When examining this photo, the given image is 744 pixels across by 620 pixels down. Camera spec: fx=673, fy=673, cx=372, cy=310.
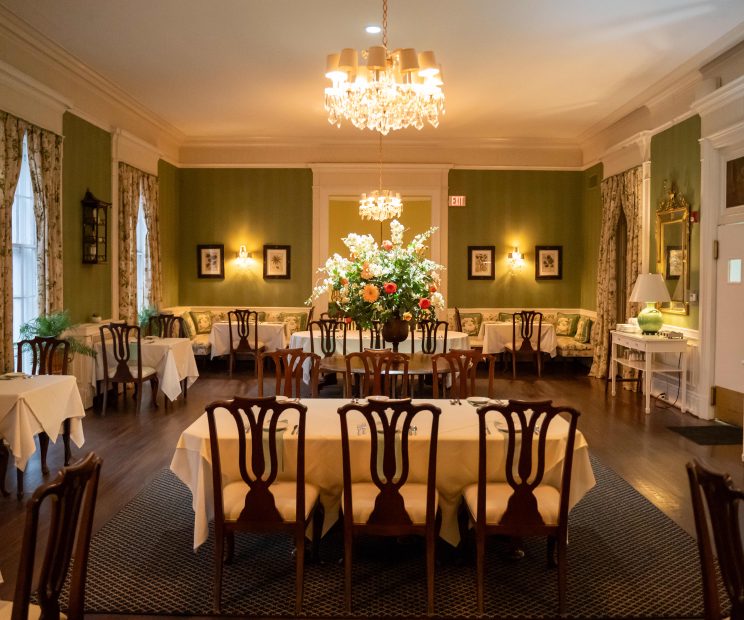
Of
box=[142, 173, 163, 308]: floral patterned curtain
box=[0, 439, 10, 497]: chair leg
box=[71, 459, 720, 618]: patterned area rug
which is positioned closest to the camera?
box=[71, 459, 720, 618]: patterned area rug

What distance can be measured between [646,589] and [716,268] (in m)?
4.80

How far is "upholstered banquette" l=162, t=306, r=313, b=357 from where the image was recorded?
1145 centimetres

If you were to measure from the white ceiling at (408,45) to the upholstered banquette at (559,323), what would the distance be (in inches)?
136

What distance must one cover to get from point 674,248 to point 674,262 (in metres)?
0.17

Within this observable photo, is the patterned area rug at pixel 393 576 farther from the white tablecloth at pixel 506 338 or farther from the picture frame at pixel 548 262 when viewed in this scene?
the picture frame at pixel 548 262

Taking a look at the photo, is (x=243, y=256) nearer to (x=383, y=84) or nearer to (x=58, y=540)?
(x=383, y=84)

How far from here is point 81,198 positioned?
794 centimetres

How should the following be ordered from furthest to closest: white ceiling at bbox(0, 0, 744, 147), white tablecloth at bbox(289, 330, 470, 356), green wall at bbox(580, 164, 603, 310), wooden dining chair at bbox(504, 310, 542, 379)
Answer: green wall at bbox(580, 164, 603, 310), wooden dining chair at bbox(504, 310, 542, 379), white tablecloth at bbox(289, 330, 470, 356), white ceiling at bbox(0, 0, 744, 147)

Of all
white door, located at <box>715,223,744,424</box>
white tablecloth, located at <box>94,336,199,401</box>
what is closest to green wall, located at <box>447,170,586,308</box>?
white door, located at <box>715,223,744,424</box>

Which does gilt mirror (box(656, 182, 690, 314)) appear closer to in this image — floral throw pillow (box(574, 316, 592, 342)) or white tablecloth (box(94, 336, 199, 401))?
floral throw pillow (box(574, 316, 592, 342))

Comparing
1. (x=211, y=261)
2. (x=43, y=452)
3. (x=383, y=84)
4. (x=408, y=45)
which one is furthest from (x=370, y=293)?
(x=211, y=261)

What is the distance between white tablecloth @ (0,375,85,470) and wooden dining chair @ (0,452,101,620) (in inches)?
97.8

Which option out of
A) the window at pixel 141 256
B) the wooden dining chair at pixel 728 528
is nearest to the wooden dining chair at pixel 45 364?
the window at pixel 141 256

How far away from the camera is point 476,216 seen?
1178cm
